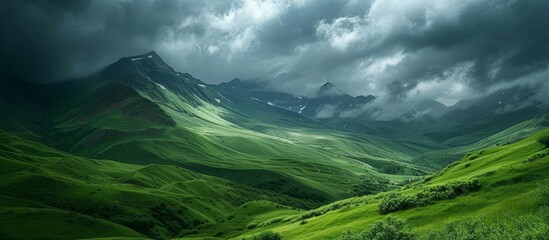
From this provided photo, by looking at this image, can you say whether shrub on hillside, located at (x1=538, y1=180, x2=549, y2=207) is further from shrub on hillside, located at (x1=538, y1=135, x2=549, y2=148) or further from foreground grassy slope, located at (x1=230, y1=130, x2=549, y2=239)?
shrub on hillside, located at (x1=538, y1=135, x2=549, y2=148)

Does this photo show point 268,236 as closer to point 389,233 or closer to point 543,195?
point 389,233

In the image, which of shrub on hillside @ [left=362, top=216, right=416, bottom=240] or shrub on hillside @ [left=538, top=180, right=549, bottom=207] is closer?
shrub on hillside @ [left=538, top=180, right=549, bottom=207]

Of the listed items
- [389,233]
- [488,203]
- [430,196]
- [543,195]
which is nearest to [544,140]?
[430,196]

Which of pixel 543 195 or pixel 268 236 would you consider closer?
pixel 543 195

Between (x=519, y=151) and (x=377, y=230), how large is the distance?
50730 mm

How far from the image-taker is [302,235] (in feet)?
290

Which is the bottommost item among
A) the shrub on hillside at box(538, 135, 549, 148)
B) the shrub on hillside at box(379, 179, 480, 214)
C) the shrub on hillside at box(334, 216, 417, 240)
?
the shrub on hillside at box(334, 216, 417, 240)

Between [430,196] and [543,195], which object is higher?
[543,195]

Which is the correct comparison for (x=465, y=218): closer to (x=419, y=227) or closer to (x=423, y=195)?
(x=419, y=227)

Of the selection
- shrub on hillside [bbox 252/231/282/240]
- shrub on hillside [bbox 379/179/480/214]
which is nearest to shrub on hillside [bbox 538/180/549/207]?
shrub on hillside [bbox 379/179/480/214]

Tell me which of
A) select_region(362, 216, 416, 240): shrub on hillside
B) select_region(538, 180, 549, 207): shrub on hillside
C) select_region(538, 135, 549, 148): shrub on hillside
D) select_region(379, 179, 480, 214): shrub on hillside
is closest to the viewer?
select_region(538, 180, 549, 207): shrub on hillside

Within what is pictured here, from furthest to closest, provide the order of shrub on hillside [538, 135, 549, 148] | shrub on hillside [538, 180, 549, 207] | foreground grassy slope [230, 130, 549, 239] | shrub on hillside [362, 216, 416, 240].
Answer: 1. shrub on hillside [538, 135, 549, 148]
2. foreground grassy slope [230, 130, 549, 239]
3. shrub on hillside [362, 216, 416, 240]
4. shrub on hillside [538, 180, 549, 207]

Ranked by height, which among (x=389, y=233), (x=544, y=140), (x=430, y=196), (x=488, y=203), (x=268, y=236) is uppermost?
(x=544, y=140)

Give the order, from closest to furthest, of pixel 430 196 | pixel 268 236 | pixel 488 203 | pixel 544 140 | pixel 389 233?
pixel 389 233 < pixel 488 203 < pixel 430 196 < pixel 544 140 < pixel 268 236
